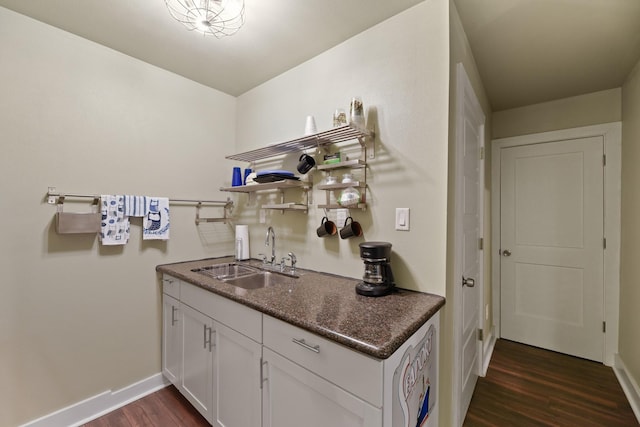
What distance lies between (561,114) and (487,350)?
2300 mm

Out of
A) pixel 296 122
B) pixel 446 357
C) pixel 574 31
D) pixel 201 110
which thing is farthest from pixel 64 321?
pixel 574 31

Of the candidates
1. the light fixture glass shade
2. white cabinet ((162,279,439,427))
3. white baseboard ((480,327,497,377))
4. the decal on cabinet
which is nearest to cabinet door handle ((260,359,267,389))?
white cabinet ((162,279,439,427))

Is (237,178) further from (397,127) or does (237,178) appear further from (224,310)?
(397,127)

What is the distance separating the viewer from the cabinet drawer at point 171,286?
6.08 ft

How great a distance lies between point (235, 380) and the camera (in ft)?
4.48

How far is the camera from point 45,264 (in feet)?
5.18

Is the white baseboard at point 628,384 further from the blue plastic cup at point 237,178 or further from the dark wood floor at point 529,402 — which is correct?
the blue plastic cup at point 237,178

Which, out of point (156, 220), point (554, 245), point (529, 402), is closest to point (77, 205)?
point (156, 220)

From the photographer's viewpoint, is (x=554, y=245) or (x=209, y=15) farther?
(x=554, y=245)

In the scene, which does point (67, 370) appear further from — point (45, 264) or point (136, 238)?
point (136, 238)

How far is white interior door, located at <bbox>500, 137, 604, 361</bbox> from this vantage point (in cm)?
236

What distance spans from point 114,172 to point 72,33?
0.88 metres

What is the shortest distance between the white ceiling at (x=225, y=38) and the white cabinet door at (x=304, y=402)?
178 centimetres

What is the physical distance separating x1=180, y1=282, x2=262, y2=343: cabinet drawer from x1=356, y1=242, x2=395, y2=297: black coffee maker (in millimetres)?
534
